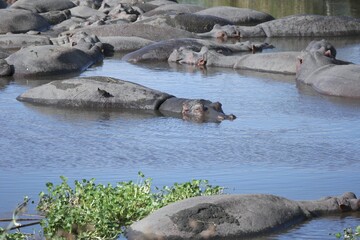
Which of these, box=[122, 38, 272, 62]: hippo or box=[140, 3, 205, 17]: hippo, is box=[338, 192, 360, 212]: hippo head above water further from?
box=[140, 3, 205, 17]: hippo

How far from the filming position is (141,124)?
12.6 m

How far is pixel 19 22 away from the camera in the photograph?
2488cm

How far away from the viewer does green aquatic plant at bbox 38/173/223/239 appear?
24.5 ft

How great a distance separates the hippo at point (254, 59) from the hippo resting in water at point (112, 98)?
4.13 metres

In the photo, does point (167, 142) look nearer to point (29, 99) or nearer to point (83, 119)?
point (83, 119)

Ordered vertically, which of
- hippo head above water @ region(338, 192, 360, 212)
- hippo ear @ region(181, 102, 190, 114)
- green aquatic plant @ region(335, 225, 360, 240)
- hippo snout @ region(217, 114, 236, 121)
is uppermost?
hippo ear @ region(181, 102, 190, 114)

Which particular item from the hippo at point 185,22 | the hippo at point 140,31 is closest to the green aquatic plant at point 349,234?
the hippo at point 140,31

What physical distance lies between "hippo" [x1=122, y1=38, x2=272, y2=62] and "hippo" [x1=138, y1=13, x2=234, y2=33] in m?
3.68

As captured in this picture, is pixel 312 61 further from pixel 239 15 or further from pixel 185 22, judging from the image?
pixel 239 15

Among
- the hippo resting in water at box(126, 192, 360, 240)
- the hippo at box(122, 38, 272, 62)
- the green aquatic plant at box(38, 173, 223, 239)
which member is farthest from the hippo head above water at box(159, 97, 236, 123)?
the hippo at box(122, 38, 272, 62)

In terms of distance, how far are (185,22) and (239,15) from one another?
2.94 meters

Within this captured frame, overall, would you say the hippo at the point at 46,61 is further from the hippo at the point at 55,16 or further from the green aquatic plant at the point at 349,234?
the green aquatic plant at the point at 349,234

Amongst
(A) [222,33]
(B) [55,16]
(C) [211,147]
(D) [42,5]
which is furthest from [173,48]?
(D) [42,5]

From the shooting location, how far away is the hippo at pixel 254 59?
1742 cm
